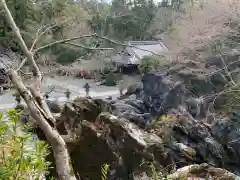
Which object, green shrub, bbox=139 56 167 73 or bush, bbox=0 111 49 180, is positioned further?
green shrub, bbox=139 56 167 73

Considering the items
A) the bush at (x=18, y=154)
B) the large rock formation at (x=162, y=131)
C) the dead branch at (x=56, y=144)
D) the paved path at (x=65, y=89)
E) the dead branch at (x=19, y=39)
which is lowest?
the paved path at (x=65, y=89)

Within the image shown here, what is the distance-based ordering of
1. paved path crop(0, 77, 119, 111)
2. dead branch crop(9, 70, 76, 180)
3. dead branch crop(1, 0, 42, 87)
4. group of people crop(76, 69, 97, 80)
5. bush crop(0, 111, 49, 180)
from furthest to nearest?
1. group of people crop(76, 69, 97, 80)
2. paved path crop(0, 77, 119, 111)
3. dead branch crop(1, 0, 42, 87)
4. dead branch crop(9, 70, 76, 180)
5. bush crop(0, 111, 49, 180)

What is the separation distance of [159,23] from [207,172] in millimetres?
18592

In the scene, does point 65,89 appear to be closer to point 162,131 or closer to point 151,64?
point 151,64

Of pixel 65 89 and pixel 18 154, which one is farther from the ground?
pixel 18 154

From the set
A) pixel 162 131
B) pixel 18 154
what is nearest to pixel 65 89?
pixel 162 131

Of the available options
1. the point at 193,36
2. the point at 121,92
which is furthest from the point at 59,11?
the point at 193,36

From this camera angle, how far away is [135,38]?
21.2 meters

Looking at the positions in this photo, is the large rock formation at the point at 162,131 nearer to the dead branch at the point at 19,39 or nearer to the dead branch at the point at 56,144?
the dead branch at the point at 56,144

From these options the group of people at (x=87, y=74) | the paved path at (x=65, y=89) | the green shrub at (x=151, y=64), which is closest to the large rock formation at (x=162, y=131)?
the green shrub at (x=151, y=64)

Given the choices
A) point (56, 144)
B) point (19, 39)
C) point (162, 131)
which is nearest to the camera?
point (56, 144)

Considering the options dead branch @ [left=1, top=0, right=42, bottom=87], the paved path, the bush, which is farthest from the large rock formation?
the paved path

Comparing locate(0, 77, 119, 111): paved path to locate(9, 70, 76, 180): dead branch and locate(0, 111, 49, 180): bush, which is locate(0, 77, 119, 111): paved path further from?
locate(0, 111, 49, 180): bush

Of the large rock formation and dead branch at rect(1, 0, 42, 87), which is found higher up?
dead branch at rect(1, 0, 42, 87)
